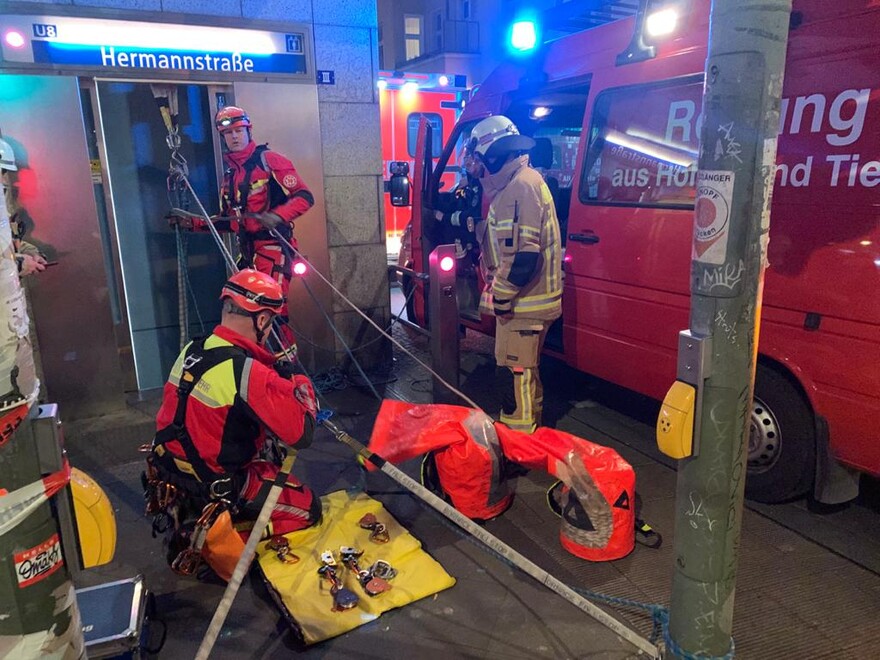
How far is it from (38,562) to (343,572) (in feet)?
6.22

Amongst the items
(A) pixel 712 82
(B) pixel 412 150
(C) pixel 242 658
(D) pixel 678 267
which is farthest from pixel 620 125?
(B) pixel 412 150

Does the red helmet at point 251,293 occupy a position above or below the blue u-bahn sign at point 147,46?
below

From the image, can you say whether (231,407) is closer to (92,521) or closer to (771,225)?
(92,521)

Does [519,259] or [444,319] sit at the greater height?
[519,259]

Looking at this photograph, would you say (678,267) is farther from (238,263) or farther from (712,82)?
(238,263)

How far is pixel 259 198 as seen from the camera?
211 inches

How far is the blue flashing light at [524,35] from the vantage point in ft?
17.0

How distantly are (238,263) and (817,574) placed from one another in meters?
4.64

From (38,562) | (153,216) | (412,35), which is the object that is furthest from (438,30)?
(38,562)

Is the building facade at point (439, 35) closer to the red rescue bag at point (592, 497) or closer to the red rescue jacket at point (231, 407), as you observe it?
the red rescue bag at point (592, 497)

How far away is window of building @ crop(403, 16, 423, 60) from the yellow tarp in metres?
26.2

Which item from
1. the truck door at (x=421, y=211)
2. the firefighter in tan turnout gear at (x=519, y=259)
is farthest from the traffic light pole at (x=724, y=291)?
the truck door at (x=421, y=211)

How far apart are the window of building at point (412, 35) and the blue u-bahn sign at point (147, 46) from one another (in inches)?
910

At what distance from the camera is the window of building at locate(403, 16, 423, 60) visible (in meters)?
27.1
